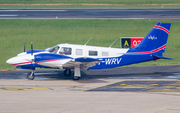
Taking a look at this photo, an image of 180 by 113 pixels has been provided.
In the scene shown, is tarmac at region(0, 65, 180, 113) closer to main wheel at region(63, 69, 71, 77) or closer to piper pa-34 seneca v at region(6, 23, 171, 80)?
main wheel at region(63, 69, 71, 77)

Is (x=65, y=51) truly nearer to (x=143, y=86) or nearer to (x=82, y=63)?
(x=82, y=63)

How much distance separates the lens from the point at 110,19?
40.8 m

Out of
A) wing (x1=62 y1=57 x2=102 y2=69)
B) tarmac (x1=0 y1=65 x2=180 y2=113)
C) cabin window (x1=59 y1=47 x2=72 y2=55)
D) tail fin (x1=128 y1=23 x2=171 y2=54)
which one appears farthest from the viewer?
tail fin (x1=128 y1=23 x2=171 y2=54)

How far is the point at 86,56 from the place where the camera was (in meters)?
19.1

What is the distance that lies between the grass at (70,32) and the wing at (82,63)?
35.2 feet

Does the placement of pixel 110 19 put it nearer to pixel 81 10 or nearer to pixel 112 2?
pixel 81 10

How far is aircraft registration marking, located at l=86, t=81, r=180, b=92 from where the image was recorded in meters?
16.0

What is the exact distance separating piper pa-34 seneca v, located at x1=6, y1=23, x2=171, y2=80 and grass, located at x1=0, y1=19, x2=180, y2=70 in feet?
26.7

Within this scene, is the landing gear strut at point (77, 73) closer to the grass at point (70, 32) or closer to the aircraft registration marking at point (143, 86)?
the aircraft registration marking at point (143, 86)

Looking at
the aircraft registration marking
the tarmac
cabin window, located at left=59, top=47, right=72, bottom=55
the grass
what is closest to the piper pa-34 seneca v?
cabin window, located at left=59, top=47, right=72, bottom=55

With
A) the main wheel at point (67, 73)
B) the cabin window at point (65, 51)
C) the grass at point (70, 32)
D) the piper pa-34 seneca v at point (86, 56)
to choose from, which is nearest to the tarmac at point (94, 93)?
the main wheel at point (67, 73)

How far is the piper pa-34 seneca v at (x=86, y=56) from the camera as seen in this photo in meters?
18.2

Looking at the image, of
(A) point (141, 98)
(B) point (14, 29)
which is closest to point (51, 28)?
(B) point (14, 29)

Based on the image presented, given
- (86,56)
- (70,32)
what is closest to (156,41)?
(86,56)
